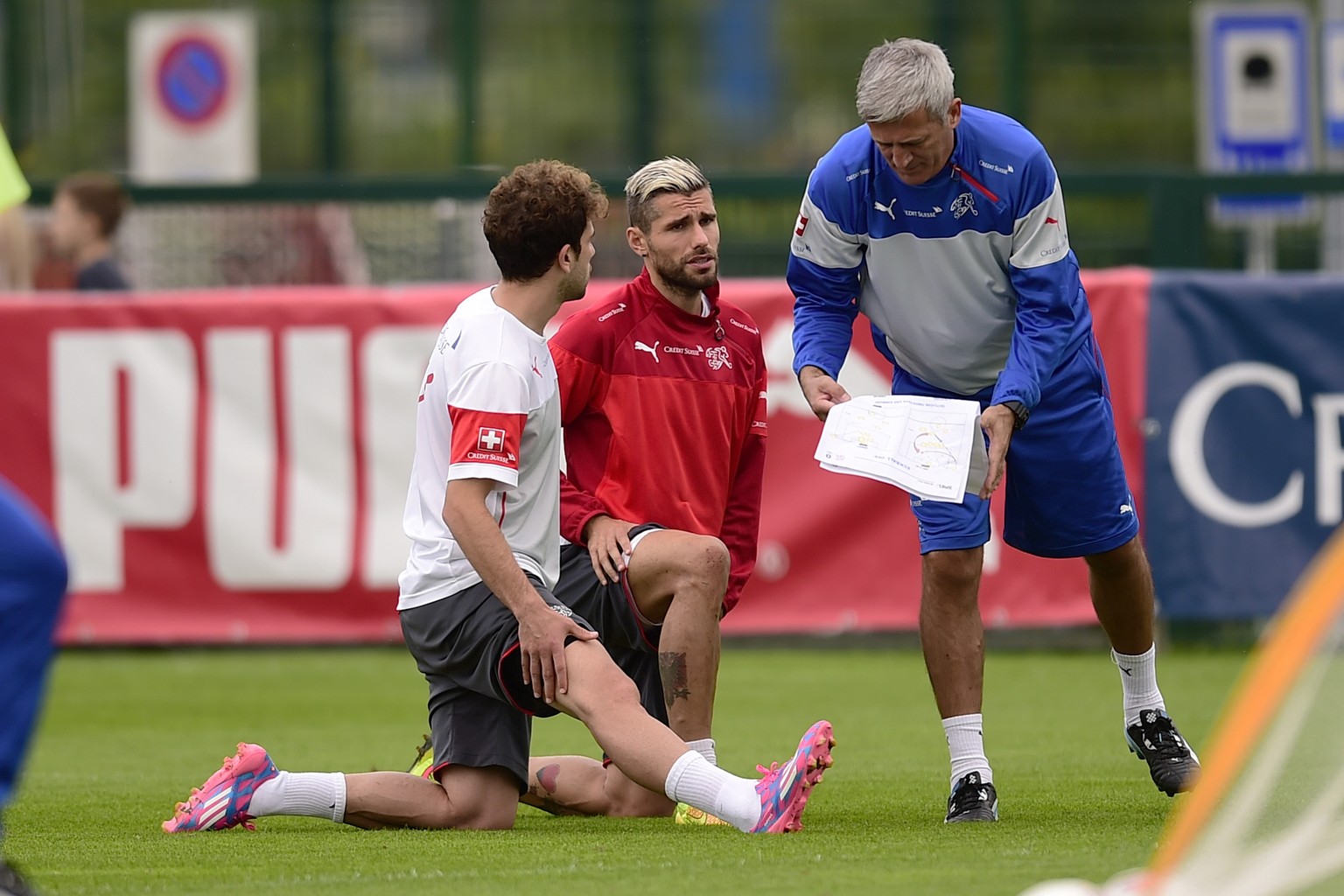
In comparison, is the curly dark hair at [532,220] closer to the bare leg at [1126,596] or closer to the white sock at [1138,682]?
the bare leg at [1126,596]

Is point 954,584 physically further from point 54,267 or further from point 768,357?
point 54,267

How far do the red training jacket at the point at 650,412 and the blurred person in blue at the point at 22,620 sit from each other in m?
2.15

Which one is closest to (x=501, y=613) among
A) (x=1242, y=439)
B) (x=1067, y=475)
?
(x=1067, y=475)

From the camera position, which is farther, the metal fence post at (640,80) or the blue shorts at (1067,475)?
the metal fence post at (640,80)

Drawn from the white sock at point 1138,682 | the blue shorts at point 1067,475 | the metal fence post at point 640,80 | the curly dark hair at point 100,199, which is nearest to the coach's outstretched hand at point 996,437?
the blue shorts at point 1067,475

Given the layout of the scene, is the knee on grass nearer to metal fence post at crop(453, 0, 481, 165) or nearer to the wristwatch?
the wristwatch

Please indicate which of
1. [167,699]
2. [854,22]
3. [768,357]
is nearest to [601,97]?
[854,22]

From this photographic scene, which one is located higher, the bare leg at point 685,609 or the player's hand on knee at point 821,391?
the player's hand on knee at point 821,391

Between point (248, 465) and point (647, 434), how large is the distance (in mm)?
4719

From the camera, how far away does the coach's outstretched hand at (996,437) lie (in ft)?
16.4

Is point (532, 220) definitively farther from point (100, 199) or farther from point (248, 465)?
point (100, 199)

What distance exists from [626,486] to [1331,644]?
270cm

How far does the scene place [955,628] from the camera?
5348 millimetres

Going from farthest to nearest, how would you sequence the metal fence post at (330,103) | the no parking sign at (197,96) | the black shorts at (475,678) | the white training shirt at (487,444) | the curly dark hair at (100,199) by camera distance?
the metal fence post at (330,103) < the no parking sign at (197,96) < the curly dark hair at (100,199) < the black shorts at (475,678) < the white training shirt at (487,444)
